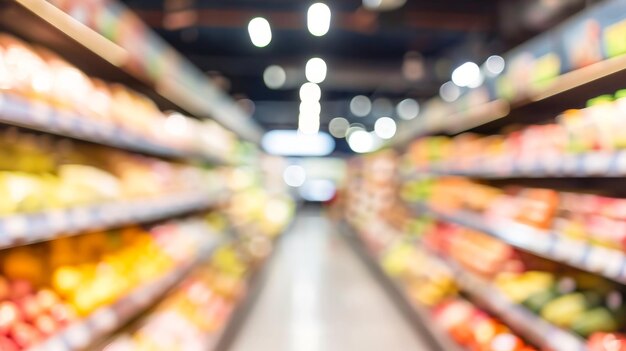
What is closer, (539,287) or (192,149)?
(539,287)

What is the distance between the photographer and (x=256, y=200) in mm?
10023

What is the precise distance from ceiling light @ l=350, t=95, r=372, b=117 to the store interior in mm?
9827

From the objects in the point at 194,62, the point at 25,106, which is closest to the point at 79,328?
the point at 25,106

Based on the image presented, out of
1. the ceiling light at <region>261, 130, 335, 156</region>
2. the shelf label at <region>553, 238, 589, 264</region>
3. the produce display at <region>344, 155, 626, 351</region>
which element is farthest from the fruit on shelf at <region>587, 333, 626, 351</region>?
the ceiling light at <region>261, 130, 335, 156</region>

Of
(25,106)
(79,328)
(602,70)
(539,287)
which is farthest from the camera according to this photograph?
(539,287)

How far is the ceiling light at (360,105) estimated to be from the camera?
19766mm

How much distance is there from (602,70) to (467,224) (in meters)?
2.20

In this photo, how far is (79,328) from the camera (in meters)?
2.27

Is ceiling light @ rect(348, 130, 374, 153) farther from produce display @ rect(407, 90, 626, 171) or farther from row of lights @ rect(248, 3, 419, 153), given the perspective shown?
produce display @ rect(407, 90, 626, 171)

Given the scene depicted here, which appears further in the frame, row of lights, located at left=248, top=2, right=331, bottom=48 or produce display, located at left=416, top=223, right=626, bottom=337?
row of lights, located at left=248, top=2, right=331, bottom=48

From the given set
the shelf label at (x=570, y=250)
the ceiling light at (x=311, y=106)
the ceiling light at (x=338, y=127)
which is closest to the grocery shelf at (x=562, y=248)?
the shelf label at (x=570, y=250)

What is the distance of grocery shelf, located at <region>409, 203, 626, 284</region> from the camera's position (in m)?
2.37

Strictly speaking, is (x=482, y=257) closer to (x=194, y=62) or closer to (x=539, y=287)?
(x=539, y=287)

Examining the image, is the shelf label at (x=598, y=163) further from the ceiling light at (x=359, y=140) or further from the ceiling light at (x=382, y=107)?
the ceiling light at (x=359, y=140)
